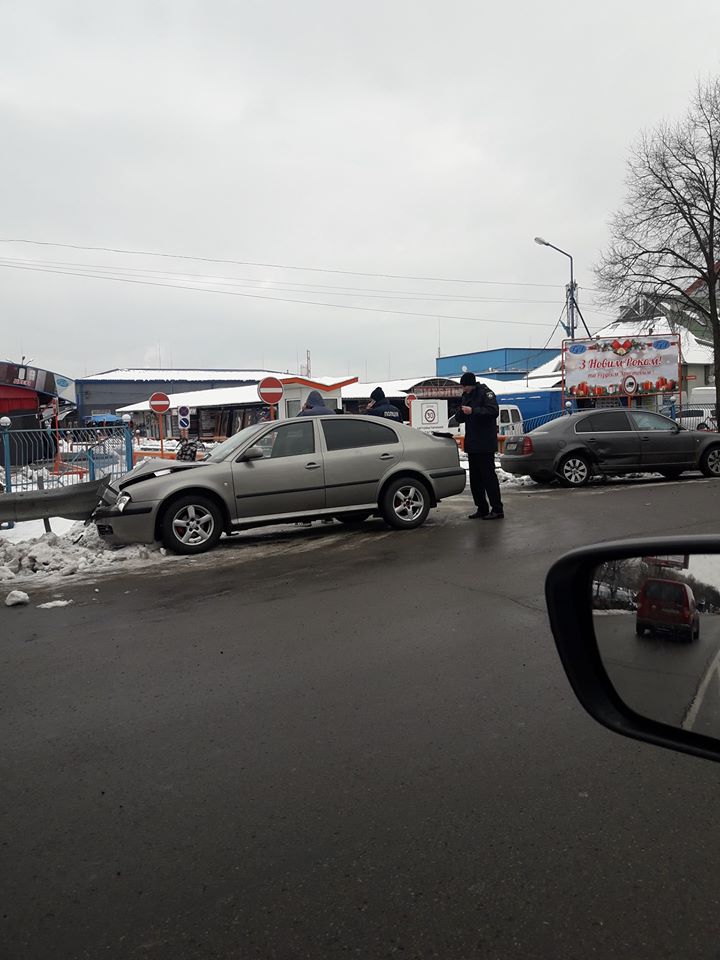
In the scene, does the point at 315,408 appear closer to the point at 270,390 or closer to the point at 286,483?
the point at 286,483

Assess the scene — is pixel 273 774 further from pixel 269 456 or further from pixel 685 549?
pixel 269 456

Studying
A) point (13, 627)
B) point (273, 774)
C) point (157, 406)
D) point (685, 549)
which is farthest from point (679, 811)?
point (157, 406)

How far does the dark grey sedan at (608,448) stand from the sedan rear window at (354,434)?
5.21 meters

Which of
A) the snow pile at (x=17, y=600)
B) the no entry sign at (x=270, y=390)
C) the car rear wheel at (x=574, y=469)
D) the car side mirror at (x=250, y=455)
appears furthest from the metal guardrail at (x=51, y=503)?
the car rear wheel at (x=574, y=469)

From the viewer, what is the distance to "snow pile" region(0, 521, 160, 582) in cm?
823

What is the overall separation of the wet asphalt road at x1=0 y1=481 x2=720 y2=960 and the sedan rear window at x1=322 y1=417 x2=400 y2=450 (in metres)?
4.29

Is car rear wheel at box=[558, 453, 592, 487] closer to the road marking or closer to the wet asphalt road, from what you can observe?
the wet asphalt road

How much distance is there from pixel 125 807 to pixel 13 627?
345cm

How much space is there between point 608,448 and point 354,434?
6.69m

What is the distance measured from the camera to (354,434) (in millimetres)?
10055

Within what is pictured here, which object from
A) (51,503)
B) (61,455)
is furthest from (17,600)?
(61,455)

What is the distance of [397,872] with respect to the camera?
258 cm

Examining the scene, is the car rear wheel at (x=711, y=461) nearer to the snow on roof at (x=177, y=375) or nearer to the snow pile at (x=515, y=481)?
the snow pile at (x=515, y=481)

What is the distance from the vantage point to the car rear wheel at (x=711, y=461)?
594 inches
